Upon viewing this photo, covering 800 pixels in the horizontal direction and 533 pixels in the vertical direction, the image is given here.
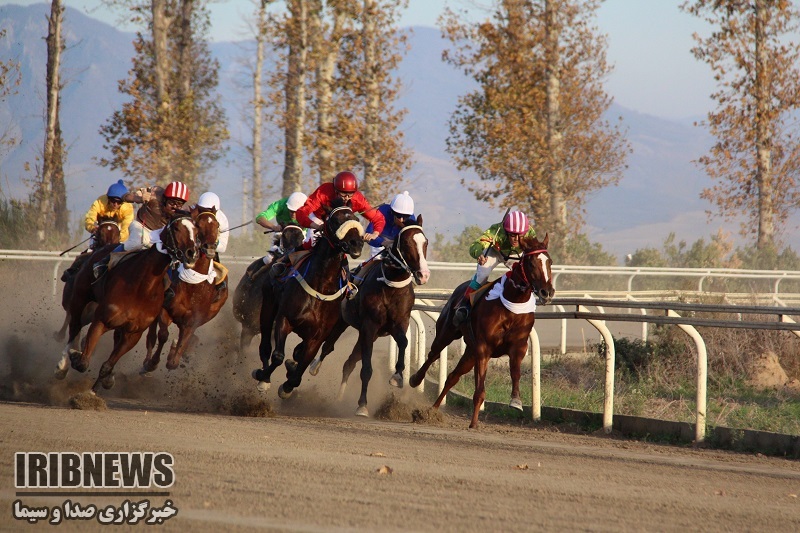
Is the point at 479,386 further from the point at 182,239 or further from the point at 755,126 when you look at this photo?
the point at 755,126

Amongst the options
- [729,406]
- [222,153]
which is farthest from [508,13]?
[729,406]

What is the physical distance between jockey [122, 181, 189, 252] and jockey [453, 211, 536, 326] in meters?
3.06

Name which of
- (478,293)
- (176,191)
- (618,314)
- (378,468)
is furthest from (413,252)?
(378,468)

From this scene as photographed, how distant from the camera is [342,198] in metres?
11.3

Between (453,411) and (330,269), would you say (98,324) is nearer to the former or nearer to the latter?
(330,269)

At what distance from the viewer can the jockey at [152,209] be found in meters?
11.6

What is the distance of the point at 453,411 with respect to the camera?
12516 mm

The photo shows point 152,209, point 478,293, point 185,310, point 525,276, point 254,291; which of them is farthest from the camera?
point 254,291

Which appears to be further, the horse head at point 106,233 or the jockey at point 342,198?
the horse head at point 106,233

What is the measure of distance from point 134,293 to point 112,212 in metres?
2.89

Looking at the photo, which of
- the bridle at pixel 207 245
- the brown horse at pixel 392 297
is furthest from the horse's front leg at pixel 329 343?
the bridle at pixel 207 245

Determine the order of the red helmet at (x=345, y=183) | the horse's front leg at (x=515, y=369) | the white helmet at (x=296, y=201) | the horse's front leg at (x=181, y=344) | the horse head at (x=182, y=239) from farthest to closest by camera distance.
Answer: the white helmet at (x=296, y=201) < the horse's front leg at (x=181, y=344) < the red helmet at (x=345, y=183) < the horse head at (x=182, y=239) < the horse's front leg at (x=515, y=369)

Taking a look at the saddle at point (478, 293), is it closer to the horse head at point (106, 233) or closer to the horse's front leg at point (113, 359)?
the horse's front leg at point (113, 359)

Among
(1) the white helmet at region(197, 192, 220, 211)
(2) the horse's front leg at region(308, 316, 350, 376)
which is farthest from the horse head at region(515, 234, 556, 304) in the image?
(1) the white helmet at region(197, 192, 220, 211)
